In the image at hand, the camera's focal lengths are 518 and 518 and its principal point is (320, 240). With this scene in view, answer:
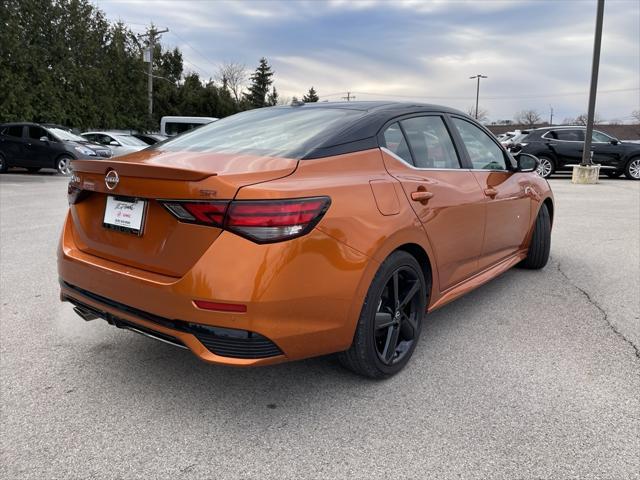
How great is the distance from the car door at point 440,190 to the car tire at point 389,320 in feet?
0.92

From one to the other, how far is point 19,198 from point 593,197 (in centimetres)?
1258

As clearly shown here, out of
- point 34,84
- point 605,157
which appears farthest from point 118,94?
point 605,157

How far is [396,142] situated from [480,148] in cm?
130

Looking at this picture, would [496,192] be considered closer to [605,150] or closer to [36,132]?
[605,150]

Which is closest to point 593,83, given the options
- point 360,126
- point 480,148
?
point 480,148

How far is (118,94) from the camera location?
30016mm

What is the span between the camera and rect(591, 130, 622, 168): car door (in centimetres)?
1658

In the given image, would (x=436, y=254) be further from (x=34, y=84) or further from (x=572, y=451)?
(x=34, y=84)

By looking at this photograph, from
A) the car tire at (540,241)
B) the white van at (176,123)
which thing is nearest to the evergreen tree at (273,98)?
the white van at (176,123)

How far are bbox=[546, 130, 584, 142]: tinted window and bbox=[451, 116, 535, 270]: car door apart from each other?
44.6 feet

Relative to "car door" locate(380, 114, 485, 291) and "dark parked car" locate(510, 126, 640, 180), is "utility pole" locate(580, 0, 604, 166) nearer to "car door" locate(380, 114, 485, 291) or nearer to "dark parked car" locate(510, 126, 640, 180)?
"dark parked car" locate(510, 126, 640, 180)

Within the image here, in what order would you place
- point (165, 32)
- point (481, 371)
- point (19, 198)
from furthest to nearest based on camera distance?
point (165, 32) < point (19, 198) < point (481, 371)

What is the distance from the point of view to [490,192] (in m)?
3.86

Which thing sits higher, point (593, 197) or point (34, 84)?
point (34, 84)
